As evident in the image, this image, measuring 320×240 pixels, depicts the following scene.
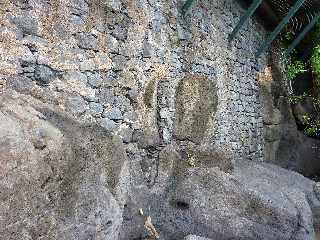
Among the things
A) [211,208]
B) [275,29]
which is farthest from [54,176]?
[275,29]

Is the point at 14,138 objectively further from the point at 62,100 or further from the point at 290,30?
the point at 290,30

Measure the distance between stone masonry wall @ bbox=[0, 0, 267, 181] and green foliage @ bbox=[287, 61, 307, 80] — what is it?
1735mm

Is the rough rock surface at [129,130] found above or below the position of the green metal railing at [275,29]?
below

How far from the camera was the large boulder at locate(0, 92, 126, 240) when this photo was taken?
2738 mm

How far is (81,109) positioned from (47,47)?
2.23 ft

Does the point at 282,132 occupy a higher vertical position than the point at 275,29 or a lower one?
lower

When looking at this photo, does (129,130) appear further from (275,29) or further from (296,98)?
(296,98)

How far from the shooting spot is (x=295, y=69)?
9.08m

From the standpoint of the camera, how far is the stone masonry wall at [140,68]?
12.6 feet

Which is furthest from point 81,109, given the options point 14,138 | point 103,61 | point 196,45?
point 196,45

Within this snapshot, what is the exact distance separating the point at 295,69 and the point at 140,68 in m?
5.01

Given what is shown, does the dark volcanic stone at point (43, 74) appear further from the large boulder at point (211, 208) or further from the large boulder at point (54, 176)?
the large boulder at point (211, 208)

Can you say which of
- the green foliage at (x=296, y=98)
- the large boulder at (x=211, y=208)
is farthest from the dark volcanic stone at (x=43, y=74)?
the green foliage at (x=296, y=98)

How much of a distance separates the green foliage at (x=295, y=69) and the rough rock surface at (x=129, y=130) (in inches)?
87.3
